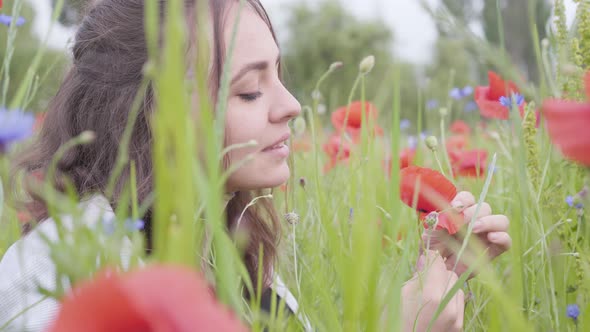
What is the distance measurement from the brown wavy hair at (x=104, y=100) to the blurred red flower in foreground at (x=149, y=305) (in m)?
0.62

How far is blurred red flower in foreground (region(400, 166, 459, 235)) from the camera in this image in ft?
1.99

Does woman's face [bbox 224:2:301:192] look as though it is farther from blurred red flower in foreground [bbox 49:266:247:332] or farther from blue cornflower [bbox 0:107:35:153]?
blurred red flower in foreground [bbox 49:266:247:332]

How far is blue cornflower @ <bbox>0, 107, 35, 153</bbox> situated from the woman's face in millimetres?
435

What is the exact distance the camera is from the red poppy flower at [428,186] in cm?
61

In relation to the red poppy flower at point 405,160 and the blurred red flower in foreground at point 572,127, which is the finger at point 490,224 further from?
the blurred red flower in foreground at point 572,127

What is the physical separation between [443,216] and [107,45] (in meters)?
0.56

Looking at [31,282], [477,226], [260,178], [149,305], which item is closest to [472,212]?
[477,226]

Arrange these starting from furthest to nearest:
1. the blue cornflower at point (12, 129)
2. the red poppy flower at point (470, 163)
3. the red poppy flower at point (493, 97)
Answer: the red poppy flower at point (470, 163), the red poppy flower at point (493, 97), the blue cornflower at point (12, 129)

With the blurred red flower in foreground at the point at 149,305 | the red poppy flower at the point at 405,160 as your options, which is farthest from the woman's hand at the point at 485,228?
the blurred red flower in foreground at the point at 149,305

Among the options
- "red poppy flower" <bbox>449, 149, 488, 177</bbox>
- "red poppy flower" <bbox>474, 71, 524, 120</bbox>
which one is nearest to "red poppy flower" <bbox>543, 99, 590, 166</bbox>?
"red poppy flower" <bbox>474, 71, 524, 120</bbox>

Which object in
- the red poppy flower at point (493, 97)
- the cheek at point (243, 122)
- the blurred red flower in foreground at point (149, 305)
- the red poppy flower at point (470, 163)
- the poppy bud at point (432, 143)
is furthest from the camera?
the red poppy flower at point (470, 163)

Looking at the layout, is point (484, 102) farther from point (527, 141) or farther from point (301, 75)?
point (301, 75)

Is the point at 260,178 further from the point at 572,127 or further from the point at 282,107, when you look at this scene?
the point at 572,127

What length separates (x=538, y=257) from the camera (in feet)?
2.34
